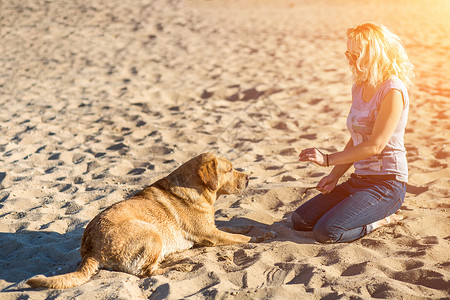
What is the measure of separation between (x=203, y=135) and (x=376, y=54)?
3.96 m

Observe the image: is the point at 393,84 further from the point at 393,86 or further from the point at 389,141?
the point at 389,141

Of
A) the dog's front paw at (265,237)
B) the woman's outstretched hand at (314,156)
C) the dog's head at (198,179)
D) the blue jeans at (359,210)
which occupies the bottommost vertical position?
the dog's front paw at (265,237)

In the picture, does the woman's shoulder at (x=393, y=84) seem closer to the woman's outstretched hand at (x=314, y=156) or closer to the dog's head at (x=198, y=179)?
the woman's outstretched hand at (x=314, y=156)

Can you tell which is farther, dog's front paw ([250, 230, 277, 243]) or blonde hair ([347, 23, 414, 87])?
dog's front paw ([250, 230, 277, 243])

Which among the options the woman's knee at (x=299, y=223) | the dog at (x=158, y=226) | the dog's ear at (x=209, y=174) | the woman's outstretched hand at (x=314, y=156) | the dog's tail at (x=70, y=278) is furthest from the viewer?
the woman's knee at (x=299, y=223)

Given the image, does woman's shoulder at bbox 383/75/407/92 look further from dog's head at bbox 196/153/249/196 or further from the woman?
dog's head at bbox 196/153/249/196

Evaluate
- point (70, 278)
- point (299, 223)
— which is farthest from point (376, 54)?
point (70, 278)

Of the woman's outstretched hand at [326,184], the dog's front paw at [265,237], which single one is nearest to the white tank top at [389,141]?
the woman's outstretched hand at [326,184]

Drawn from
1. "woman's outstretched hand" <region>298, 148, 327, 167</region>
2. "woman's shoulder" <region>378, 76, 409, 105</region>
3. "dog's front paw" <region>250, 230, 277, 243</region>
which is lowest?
"dog's front paw" <region>250, 230, 277, 243</region>

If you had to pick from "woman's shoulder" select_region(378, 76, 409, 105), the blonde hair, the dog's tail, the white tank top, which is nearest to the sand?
the dog's tail

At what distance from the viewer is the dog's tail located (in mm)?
3690

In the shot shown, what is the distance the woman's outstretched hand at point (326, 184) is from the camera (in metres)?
5.15

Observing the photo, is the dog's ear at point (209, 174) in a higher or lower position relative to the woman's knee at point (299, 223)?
higher

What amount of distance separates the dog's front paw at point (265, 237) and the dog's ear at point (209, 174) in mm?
643
